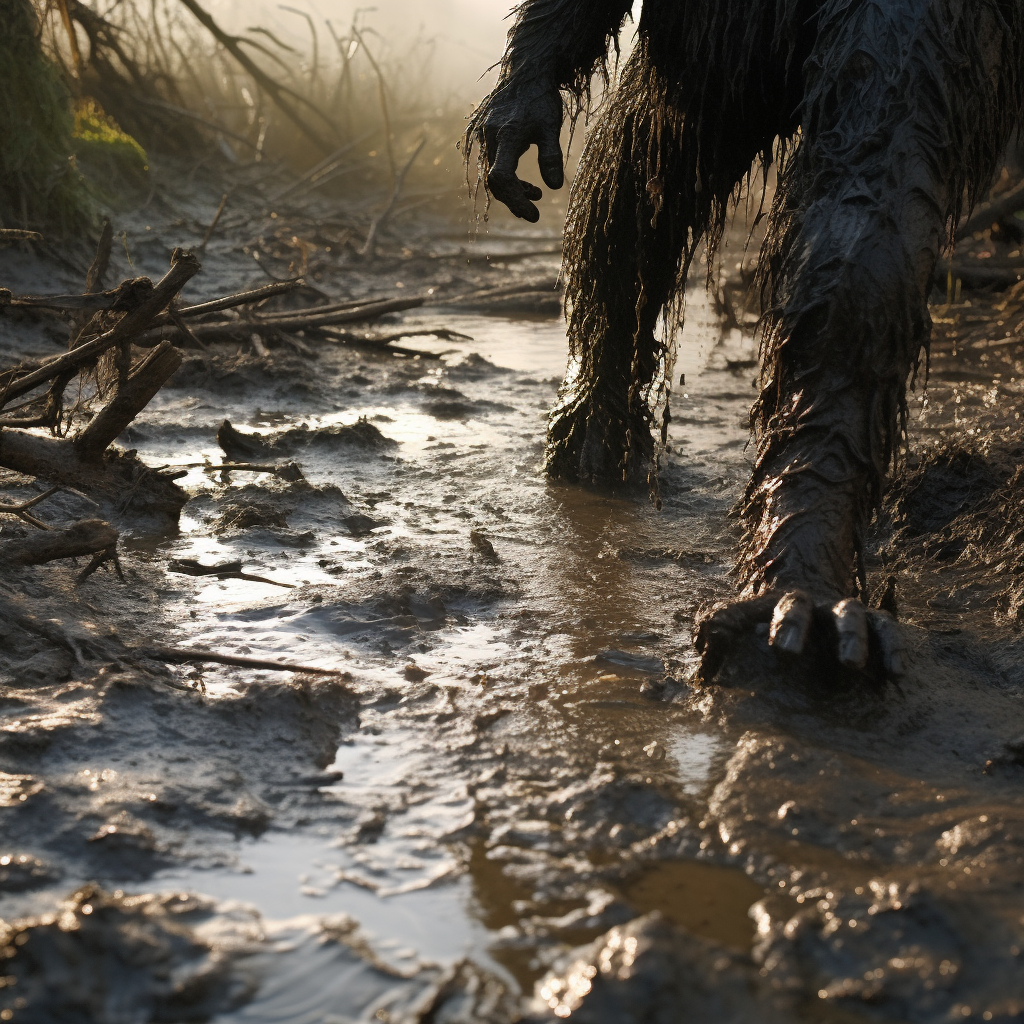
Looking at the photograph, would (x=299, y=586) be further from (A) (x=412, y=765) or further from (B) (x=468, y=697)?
(A) (x=412, y=765)

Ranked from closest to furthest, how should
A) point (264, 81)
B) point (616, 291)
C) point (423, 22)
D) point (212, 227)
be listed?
1. point (616, 291)
2. point (212, 227)
3. point (264, 81)
4. point (423, 22)

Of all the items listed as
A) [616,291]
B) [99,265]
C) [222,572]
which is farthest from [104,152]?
[222,572]

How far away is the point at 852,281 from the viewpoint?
186cm

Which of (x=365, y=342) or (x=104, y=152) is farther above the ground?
(x=104, y=152)

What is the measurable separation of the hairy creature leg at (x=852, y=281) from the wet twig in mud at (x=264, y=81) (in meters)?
7.08

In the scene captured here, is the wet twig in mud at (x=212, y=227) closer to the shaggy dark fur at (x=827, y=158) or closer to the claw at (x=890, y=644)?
the shaggy dark fur at (x=827, y=158)

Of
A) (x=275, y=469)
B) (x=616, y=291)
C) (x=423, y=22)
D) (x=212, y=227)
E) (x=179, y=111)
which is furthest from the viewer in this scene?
(x=423, y=22)

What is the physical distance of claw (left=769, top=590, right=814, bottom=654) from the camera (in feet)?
5.44

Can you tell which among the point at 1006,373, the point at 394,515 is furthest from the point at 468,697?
the point at 1006,373

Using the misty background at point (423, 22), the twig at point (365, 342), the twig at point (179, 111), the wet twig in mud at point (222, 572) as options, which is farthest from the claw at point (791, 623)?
the misty background at point (423, 22)

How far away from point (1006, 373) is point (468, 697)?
3418 millimetres

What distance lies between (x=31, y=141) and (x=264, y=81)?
3885 mm

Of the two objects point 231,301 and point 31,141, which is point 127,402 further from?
point 31,141

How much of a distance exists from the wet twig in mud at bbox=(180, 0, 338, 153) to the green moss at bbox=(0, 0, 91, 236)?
106 inches
